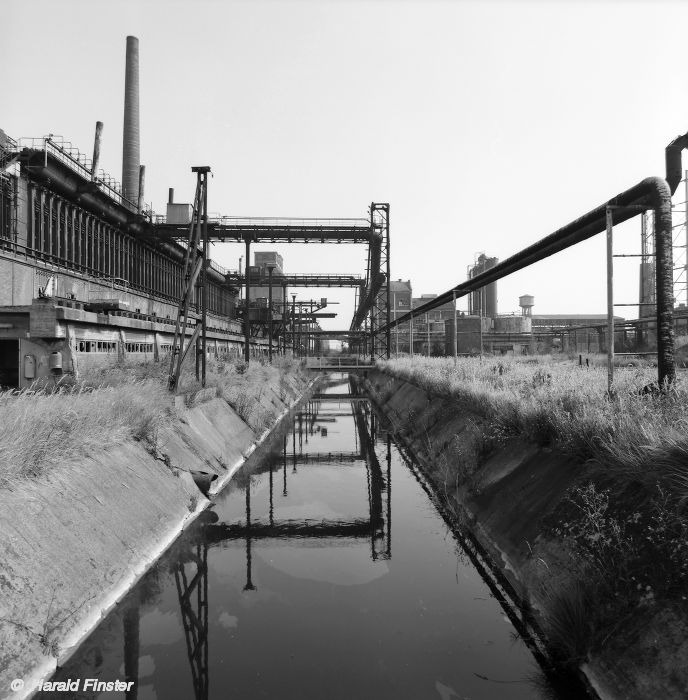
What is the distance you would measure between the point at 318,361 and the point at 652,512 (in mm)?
43938

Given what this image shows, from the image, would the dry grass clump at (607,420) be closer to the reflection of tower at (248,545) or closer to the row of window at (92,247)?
the reflection of tower at (248,545)

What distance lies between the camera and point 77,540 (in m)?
4.50

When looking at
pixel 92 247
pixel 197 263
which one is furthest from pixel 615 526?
pixel 92 247

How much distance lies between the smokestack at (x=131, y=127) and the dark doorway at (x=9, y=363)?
→ 2817 cm

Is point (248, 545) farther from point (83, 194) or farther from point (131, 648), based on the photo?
point (83, 194)

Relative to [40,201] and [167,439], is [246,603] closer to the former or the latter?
[167,439]

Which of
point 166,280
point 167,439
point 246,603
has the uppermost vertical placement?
point 166,280

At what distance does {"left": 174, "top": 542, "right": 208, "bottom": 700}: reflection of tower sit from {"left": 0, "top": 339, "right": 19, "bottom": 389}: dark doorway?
729cm

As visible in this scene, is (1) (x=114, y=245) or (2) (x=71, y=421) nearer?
(2) (x=71, y=421)

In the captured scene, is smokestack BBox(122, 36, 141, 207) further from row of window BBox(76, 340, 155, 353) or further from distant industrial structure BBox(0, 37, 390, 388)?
row of window BBox(76, 340, 155, 353)

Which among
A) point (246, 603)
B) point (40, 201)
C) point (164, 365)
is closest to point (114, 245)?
point (40, 201)

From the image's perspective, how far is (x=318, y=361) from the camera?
4725 centimetres

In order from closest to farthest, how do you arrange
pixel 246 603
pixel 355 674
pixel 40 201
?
pixel 355 674, pixel 246 603, pixel 40 201

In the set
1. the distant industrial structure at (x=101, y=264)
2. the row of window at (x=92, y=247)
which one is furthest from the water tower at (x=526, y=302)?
the row of window at (x=92, y=247)
